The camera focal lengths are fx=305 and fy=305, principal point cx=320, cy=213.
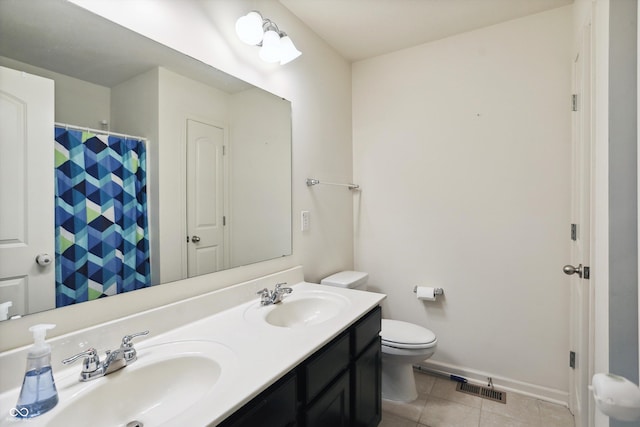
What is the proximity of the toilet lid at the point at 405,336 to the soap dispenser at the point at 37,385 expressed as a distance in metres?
1.54

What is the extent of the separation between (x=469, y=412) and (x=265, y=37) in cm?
239

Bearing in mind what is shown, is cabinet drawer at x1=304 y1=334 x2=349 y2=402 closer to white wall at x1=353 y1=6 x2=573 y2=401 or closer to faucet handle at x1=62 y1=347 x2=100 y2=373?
faucet handle at x1=62 y1=347 x2=100 y2=373

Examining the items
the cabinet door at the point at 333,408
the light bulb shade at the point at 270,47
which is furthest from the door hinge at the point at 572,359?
the light bulb shade at the point at 270,47

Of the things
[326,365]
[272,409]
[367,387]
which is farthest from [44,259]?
[367,387]

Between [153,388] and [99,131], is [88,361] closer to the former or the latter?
[153,388]

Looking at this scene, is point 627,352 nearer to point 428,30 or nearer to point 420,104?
point 420,104

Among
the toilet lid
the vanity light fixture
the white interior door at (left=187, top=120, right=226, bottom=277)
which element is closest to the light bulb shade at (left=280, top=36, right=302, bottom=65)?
the vanity light fixture

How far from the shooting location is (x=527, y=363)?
1.97 metres

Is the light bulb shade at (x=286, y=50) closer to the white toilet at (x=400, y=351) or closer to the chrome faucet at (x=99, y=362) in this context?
the white toilet at (x=400, y=351)

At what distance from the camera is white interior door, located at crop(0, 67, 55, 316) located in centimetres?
80

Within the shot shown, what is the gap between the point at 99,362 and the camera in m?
0.84

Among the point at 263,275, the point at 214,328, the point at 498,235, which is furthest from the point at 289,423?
the point at 498,235

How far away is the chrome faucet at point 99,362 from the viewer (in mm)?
807

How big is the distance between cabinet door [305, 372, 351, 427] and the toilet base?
731 mm
